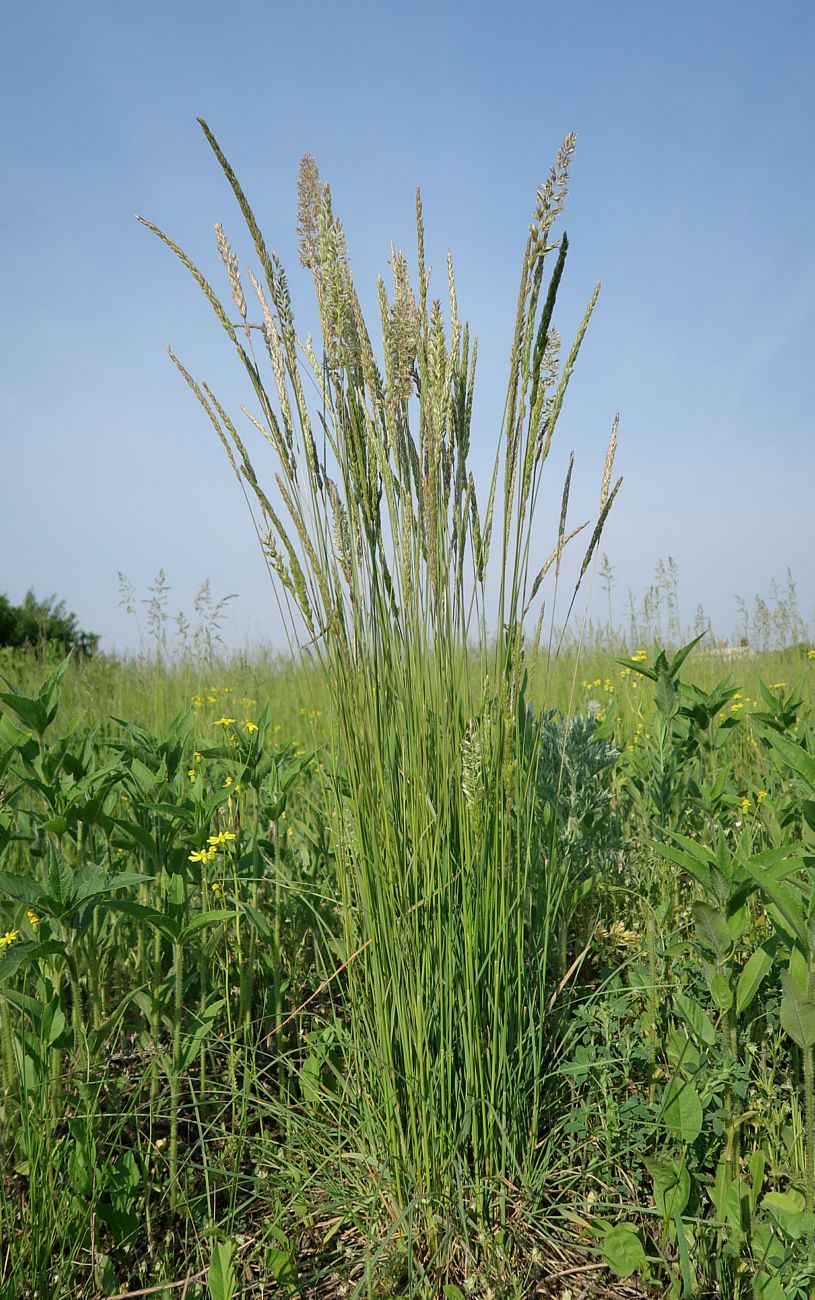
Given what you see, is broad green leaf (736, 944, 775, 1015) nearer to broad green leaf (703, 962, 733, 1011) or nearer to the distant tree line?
broad green leaf (703, 962, 733, 1011)

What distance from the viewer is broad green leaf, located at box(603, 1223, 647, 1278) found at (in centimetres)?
132

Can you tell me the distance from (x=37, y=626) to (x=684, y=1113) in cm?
1066

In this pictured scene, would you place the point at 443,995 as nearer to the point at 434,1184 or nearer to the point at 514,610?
the point at 434,1184

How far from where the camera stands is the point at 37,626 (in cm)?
1075

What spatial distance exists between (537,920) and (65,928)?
90cm

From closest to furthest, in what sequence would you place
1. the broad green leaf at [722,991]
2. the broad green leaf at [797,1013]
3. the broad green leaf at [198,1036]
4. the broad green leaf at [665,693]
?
1. the broad green leaf at [797,1013]
2. the broad green leaf at [722,991]
3. the broad green leaf at [198,1036]
4. the broad green leaf at [665,693]

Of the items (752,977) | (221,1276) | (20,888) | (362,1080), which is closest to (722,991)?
(752,977)

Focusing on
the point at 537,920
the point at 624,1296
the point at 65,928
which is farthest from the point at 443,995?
the point at 65,928

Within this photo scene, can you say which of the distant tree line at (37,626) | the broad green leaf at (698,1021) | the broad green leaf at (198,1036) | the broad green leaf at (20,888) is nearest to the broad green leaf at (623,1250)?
the broad green leaf at (698,1021)

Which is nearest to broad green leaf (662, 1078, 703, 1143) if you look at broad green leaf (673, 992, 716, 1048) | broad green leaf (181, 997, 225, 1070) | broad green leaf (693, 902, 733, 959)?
broad green leaf (673, 992, 716, 1048)

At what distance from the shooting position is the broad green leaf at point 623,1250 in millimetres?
1317

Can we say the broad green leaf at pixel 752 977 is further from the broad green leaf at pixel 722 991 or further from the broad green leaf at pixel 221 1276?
the broad green leaf at pixel 221 1276

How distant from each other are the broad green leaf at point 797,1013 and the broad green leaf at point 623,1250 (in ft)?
1.30

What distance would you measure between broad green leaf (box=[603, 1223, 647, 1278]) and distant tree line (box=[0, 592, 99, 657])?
9930 mm
